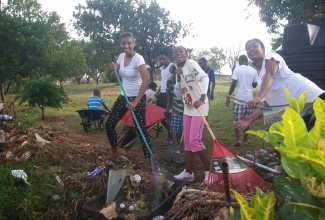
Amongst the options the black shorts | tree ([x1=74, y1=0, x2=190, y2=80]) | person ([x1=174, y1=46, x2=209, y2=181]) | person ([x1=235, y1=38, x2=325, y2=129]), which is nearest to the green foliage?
person ([x1=235, y1=38, x2=325, y2=129])

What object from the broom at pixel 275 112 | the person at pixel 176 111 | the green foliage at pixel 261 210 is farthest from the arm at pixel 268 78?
the person at pixel 176 111

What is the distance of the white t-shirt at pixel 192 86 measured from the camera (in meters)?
3.33

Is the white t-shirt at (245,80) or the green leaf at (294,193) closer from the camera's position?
the green leaf at (294,193)

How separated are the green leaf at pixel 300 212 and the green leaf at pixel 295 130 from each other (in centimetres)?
18

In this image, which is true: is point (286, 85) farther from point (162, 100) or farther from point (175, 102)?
point (162, 100)

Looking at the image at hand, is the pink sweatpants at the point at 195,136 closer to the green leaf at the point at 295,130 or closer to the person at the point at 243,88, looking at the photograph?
Result: the person at the point at 243,88

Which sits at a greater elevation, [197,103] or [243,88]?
[243,88]

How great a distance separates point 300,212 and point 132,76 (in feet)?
10.1

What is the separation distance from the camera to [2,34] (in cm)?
1554

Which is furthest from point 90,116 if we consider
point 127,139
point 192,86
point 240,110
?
point 192,86

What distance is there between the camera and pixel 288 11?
21.7 ft

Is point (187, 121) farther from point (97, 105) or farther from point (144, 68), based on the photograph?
point (97, 105)

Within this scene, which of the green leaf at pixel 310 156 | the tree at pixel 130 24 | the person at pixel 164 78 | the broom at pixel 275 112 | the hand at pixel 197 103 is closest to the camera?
the green leaf at pixel 310 156

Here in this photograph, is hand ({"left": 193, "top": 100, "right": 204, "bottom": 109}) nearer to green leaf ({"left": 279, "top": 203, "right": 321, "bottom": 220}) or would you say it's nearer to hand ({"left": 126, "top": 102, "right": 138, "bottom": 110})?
hand ({"left": 126, "top": 102, "right": 138, "bottom": 110})
